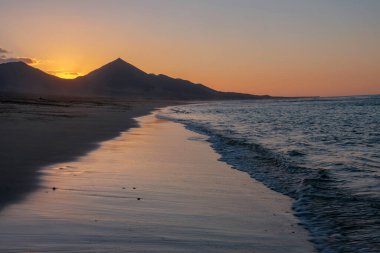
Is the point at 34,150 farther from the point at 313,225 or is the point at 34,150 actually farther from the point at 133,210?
the point at 313,225

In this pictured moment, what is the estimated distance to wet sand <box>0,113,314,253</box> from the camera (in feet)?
21.5

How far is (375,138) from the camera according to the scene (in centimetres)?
2383

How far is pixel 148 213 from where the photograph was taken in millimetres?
8266

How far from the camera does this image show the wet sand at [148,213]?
6.55 metres

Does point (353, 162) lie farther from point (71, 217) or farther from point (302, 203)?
point (71, 217)

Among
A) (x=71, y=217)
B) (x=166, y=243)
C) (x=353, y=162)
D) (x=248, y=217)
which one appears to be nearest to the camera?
(x=166, y=243)

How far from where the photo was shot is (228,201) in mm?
9500

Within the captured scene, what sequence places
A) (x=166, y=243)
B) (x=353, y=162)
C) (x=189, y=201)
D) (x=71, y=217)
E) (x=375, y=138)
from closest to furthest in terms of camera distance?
(x=166, y=243) < (x=71, y=217) < (x=189, y=201) < (x=353, y=162) < (x=375, y=138)

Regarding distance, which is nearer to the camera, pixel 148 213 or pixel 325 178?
pixel 148 213

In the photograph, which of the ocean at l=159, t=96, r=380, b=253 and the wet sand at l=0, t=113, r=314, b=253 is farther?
the ocean at l=159, t=96, r=380, b=253

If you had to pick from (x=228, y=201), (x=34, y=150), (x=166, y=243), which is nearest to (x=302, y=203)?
(x=228, y=201)

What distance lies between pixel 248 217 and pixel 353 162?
793 centimetres

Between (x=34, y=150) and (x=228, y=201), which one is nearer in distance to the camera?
(x=228, y=201)

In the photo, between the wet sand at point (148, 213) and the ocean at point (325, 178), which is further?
the ocean at point (325, 178)
